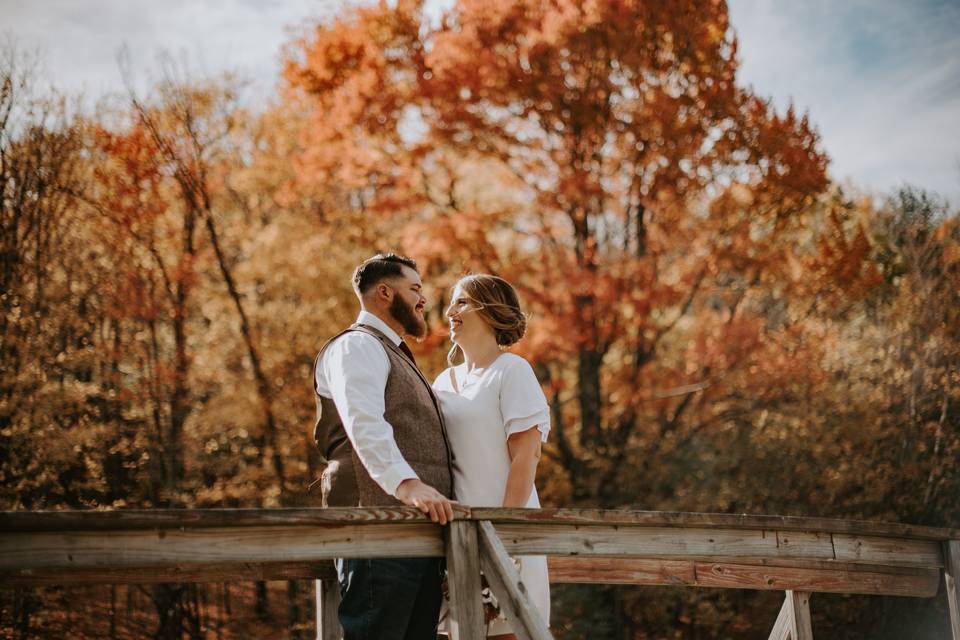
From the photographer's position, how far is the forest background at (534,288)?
10141mm

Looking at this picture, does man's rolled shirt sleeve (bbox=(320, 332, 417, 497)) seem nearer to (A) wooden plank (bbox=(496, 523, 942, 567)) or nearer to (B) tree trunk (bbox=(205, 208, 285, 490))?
(A) wooden plank (bbox=(496, 523, 942, 567))

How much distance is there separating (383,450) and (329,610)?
904 mm

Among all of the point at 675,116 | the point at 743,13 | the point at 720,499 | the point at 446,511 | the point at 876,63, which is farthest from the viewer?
the point at 876,63

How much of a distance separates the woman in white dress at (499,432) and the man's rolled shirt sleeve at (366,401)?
388mm

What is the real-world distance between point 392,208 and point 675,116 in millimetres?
3685

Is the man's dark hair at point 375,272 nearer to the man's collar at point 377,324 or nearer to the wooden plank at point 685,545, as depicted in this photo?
the man's collar at point 377,324

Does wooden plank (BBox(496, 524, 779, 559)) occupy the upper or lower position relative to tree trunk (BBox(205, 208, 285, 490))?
lower

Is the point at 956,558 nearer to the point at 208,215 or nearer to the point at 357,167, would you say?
the point at 357,167

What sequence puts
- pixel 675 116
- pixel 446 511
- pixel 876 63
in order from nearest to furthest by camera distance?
pixel 446 511, pixel 675 116, pixel 876 63

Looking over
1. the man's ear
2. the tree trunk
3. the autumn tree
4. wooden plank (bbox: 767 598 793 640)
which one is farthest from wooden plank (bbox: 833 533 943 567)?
the tree trunk

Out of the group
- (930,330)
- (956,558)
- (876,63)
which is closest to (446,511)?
(956,558)

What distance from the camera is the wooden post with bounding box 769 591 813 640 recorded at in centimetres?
384

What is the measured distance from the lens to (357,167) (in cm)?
1094

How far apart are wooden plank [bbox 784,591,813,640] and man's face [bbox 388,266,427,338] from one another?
2212 millimetres
